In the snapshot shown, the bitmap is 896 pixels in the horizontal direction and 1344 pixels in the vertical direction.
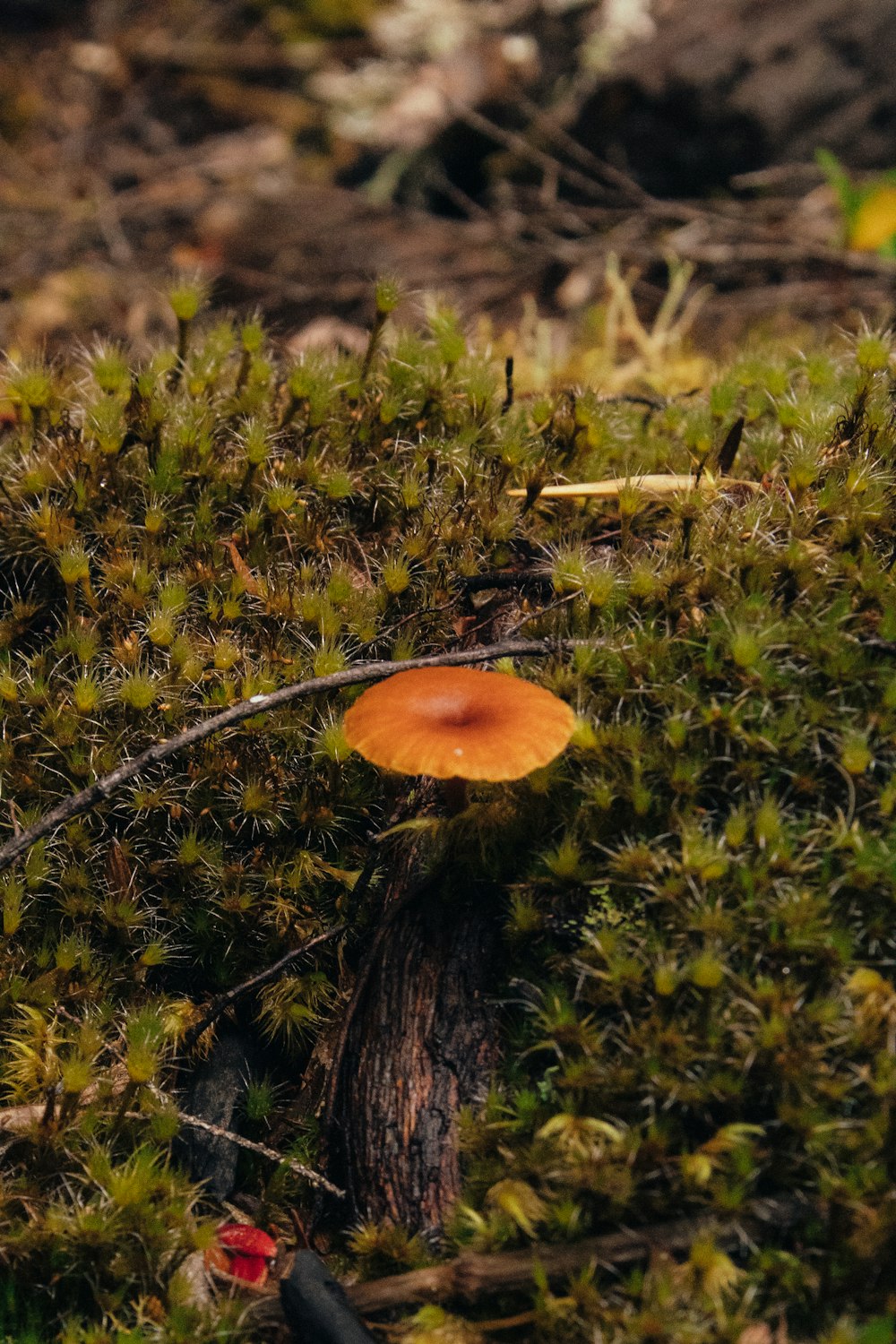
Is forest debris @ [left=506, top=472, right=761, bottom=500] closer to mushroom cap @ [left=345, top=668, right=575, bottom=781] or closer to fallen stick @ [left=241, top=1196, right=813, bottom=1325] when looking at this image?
mushroom cap @ [left=345, top=668, right=575, bottom=781]

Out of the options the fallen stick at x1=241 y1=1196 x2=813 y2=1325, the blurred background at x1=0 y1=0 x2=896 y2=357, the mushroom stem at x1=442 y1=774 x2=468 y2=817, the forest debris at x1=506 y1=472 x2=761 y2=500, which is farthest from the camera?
the blurred background at x1=0 y1=0 x2=896 y2=357

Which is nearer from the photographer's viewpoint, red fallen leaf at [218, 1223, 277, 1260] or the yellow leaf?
red fallen leaf at [218, 1223, 277, 1260]

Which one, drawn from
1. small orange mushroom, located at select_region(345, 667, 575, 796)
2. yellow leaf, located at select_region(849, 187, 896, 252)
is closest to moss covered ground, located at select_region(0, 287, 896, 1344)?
small orange mushroom, located at select_region(345, 667, 575, 796)

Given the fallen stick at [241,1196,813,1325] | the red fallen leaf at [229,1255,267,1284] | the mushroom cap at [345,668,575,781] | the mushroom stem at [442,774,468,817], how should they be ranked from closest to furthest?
the fallen stick at [241,1196,813,1325] < the mushroom cap at [345,668,575,781] < the red fallen leaf at [229,1255,267,1284] < the mushroom stem at [442,774,468,817]

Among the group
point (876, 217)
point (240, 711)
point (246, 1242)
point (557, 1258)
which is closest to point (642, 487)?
point (876, 217)

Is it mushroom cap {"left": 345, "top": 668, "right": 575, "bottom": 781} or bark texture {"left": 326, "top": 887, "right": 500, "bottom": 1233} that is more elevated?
mushroom cap {"left": 345, "top": 668, "right": 575, "bottom": 781}

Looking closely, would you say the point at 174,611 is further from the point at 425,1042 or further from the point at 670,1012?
the point at 670,1012

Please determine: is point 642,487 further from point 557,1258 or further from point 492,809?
point 557,1258
